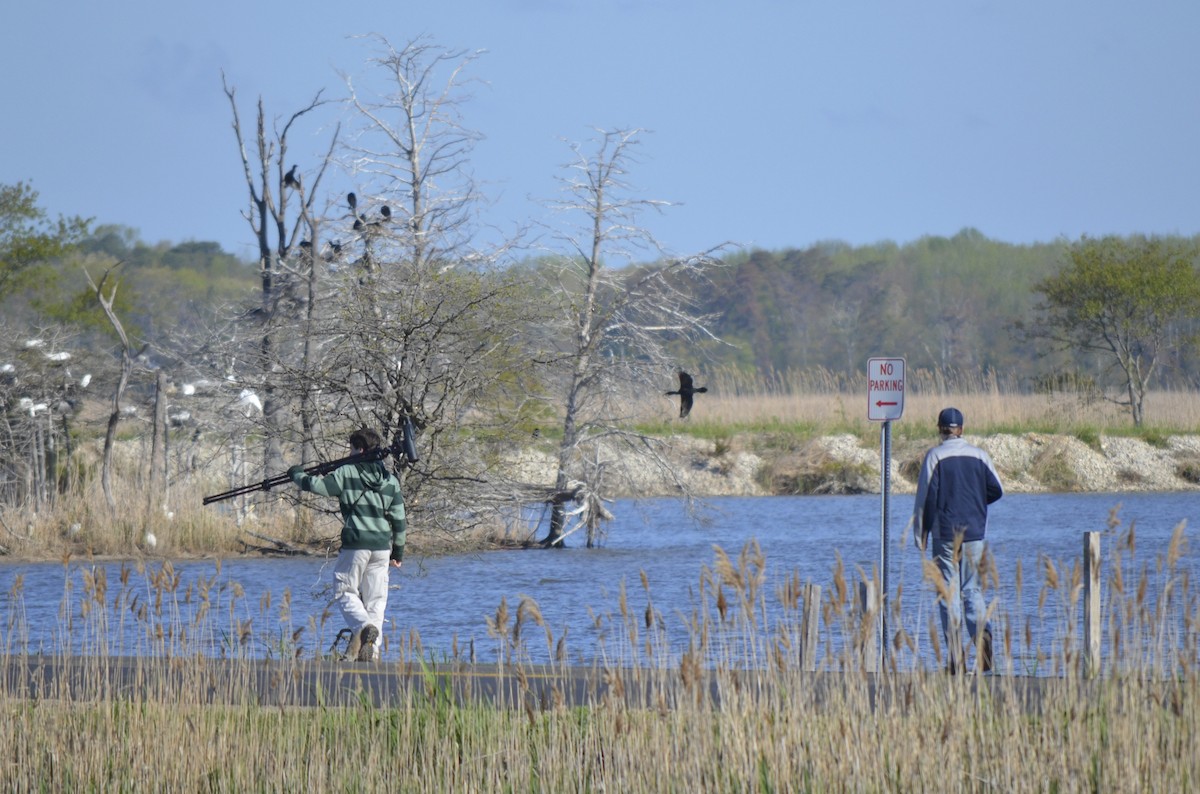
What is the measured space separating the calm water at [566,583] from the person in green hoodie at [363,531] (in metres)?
0.58

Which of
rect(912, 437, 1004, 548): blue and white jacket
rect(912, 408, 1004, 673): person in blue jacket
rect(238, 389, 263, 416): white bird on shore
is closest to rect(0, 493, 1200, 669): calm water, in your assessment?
rect(912, 408, 1004, 673): person in blue jacket

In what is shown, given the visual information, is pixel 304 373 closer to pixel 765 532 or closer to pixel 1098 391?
pixel 765 532

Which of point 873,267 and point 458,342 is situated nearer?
point 458,342

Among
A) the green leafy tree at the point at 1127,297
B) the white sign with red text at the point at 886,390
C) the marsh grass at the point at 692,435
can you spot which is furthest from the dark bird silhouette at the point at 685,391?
the green leafy tree at the point at 1127,297

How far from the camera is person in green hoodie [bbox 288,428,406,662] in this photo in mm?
13344

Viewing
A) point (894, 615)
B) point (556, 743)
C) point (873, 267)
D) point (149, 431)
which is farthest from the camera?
point (873, 267)

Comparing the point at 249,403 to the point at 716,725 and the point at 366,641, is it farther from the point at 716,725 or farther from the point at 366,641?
the point at 716,725

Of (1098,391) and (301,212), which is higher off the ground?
(301,212)

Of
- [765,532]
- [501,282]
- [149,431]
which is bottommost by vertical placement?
[765,532]

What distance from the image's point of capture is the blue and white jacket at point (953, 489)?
12.4m

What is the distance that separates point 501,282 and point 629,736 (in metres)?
15.3

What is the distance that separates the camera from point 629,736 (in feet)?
27.0

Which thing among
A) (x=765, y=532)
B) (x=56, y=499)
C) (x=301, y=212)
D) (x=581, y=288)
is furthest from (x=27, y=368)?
(x=765, y=532)

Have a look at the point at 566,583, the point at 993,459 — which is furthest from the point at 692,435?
the point at 566,583
